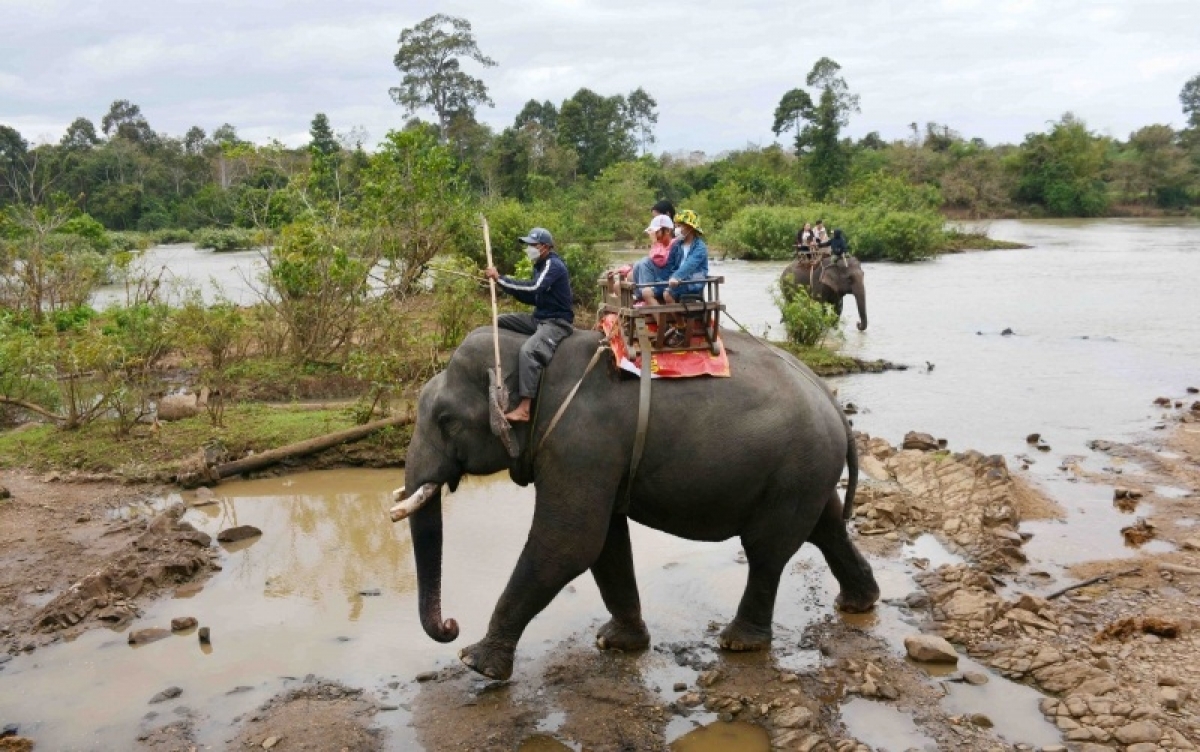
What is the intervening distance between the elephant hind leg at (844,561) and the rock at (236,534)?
4.49 meters

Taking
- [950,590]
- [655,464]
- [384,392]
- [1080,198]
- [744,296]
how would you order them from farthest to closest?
[1080,198], [744,296], [384,392], [950,590], [655,464]

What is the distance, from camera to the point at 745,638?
600cm

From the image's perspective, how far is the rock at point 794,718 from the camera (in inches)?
203

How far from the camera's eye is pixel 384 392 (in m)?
10.9

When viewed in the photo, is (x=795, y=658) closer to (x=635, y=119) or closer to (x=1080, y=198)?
(x=1080, y=198)

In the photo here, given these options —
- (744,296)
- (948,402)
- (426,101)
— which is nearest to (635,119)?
(426,101)

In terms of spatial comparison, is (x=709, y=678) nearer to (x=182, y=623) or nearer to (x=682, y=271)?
(x=682, y=271)

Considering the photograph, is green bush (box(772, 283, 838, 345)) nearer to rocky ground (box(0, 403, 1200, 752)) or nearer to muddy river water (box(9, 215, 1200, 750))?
muddy river water (box(9, 215, 1200, 750))

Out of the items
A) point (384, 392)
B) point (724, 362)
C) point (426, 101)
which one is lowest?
point (384, 392)

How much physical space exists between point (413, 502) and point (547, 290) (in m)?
1.38

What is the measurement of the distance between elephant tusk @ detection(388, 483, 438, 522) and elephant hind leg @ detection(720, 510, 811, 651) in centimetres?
180

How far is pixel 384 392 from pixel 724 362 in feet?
19.6

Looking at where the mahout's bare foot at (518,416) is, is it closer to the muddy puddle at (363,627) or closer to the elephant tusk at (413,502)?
the elephant tusk at (413,502)

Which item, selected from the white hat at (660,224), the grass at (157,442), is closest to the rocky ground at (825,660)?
the grass at (157,442)
